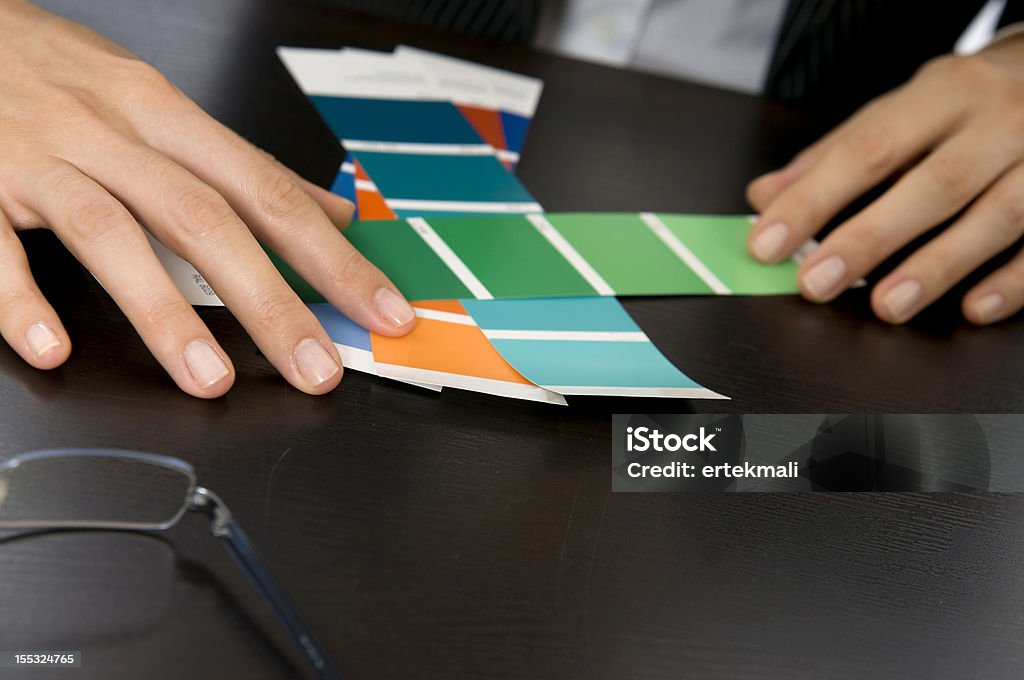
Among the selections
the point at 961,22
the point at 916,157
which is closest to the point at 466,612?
the point at 916,157

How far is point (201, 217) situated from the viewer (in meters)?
0.68

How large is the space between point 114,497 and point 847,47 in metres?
0.92

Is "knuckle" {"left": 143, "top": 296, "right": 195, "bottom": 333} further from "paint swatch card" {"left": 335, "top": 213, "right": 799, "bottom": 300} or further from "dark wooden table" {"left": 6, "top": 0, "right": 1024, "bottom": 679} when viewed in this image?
"paint swatch card" {"left": 335, "top": 213, "right": 799, "bottom": 300}

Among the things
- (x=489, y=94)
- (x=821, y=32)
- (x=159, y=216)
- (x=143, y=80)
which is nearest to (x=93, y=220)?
(x=159, y=216)

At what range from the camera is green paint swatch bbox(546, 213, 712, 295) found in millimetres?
797

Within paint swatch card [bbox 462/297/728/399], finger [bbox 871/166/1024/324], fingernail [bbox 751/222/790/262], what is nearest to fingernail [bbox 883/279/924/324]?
finger [bbox 871/166/1024/324]

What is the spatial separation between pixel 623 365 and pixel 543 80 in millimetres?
469

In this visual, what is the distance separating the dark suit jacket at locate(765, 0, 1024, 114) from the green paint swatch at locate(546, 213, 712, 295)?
0.34 m

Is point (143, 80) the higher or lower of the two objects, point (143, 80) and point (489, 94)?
the lower

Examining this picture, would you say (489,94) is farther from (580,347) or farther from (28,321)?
(28,321)

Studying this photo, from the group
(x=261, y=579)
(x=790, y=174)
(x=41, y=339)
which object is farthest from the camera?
(x=790, y=174)

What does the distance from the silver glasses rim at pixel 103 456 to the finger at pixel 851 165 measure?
536mm

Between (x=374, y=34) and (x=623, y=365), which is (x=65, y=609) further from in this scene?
(x=374, y=34)

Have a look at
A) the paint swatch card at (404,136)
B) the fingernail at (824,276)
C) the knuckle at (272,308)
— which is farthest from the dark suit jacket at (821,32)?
the knuckle at (272,308)
